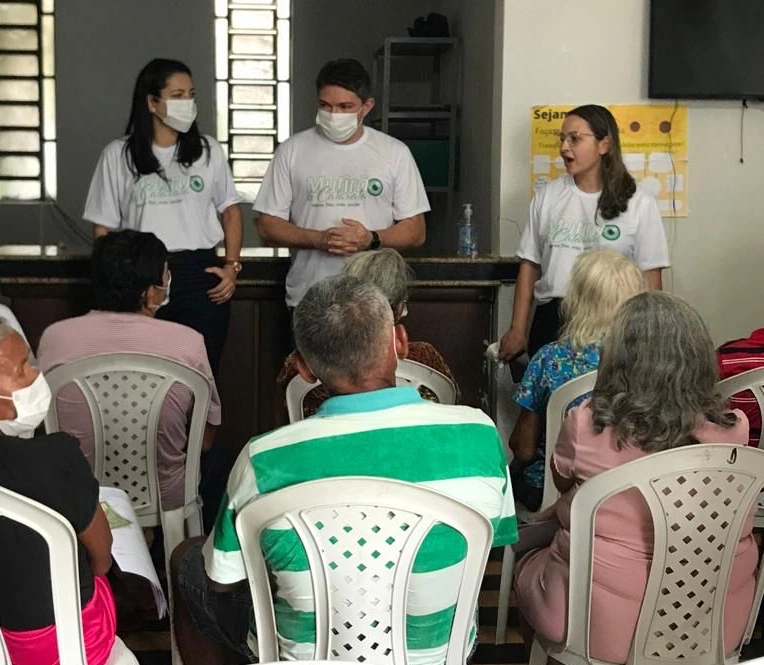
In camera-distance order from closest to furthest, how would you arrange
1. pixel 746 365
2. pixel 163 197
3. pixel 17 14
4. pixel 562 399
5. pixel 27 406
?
pixel 27 406 → pixel 562 399 → pixel 746 365 → pixel 163 197 → pixel 17 14

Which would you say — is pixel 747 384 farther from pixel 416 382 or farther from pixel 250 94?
pixel 250 94

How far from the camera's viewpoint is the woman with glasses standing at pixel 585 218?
3.68 m

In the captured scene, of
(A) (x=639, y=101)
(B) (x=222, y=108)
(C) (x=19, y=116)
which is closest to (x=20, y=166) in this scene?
(C) (x=19, y=116)

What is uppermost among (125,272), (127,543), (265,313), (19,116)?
(19,116)

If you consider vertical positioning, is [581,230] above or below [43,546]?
above

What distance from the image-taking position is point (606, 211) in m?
3.72

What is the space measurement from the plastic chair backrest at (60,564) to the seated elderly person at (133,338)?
3.71 ft

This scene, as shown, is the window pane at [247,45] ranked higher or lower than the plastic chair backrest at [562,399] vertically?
higher

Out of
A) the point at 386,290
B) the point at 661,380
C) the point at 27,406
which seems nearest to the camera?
the point at 27,406

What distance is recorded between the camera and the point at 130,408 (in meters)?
2.87

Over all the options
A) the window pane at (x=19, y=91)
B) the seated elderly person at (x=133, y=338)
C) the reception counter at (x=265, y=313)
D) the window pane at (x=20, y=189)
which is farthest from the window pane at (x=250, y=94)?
the seated elderly person at (x=133, y=338)

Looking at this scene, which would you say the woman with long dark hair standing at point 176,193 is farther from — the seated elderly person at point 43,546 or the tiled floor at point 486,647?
the seated elderly person at point 43,546

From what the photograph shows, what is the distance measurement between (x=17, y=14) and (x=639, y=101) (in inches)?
189

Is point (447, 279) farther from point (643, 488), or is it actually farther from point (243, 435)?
point (643, 488)
